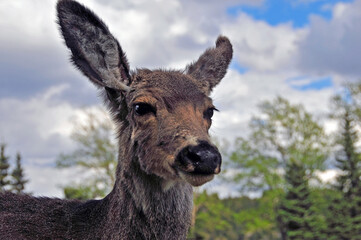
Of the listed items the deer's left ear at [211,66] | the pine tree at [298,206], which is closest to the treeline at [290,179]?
the pine tree at [298,206]

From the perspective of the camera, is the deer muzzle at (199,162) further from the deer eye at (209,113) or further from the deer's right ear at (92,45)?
the deer's right ear at (92,45)

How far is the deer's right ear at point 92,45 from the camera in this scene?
5047 millimetres

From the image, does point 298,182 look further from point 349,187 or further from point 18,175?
point 18,175

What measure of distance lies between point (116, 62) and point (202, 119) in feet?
4.27

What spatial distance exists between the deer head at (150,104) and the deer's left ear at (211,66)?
121mm

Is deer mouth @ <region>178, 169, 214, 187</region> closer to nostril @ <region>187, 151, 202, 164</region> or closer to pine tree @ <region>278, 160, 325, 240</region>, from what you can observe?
nostril @ <region>187, 151, 202, 164</region>

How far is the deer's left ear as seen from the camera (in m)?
5.90

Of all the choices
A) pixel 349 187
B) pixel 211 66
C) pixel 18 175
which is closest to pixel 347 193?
pixel 349 187

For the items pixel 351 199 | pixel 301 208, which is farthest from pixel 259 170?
pixel 351 199

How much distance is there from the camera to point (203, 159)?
12.5 ft

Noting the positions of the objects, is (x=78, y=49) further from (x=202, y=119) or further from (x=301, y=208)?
(x=301, y=208)

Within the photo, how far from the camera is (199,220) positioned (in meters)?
49.8

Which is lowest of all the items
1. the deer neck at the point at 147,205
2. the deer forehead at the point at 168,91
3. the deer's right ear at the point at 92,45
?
the deer neck at the point at 147,205

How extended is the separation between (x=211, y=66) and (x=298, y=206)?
36.7 m
